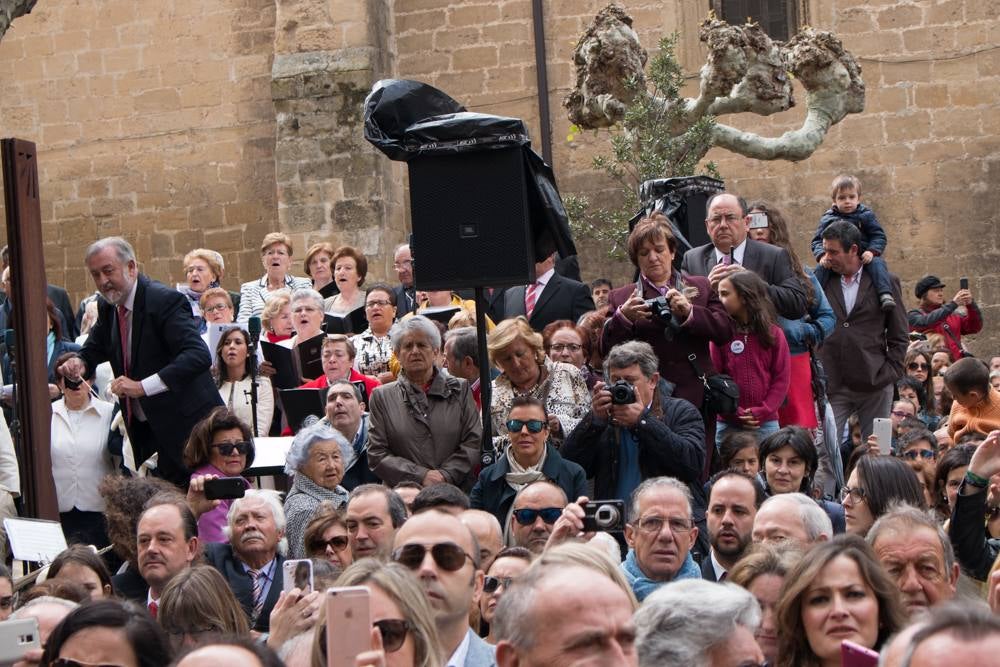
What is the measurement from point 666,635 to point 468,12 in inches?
609

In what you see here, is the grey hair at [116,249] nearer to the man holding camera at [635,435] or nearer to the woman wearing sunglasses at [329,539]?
the woman wearing sunglasses at [329,539]

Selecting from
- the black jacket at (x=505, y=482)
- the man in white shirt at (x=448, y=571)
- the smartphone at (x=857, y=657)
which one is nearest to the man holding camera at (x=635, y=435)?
the black jacket at (x=505, y=482)

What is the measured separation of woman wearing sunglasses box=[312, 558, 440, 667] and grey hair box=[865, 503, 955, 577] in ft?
6.70

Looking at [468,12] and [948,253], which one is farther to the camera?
[468,12]

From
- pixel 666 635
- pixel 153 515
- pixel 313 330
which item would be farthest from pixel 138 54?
pixel 666 635

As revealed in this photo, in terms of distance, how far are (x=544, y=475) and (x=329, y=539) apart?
1.23 m

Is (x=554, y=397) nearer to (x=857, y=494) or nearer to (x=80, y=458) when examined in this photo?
(x=857, y=494)

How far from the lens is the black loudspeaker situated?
9117 mm

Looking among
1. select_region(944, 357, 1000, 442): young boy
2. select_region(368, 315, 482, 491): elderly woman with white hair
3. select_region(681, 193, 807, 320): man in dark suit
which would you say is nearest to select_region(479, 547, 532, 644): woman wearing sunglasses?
select_region(368, 315, 482, 491): elderly woman with white hair

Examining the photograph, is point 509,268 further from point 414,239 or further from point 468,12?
point 468,12

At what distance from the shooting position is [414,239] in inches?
368

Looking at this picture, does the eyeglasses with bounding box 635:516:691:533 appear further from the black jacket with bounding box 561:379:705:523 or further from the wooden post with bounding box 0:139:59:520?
the wooden post with bounding box 0:139:59:520

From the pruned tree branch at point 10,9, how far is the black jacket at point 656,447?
3.69 m

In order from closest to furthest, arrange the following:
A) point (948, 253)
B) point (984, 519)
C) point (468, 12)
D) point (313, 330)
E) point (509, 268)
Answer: point (984, 519) → point (509, 268) → point (313, 330) → point (948, 253) → point (468, 12)
